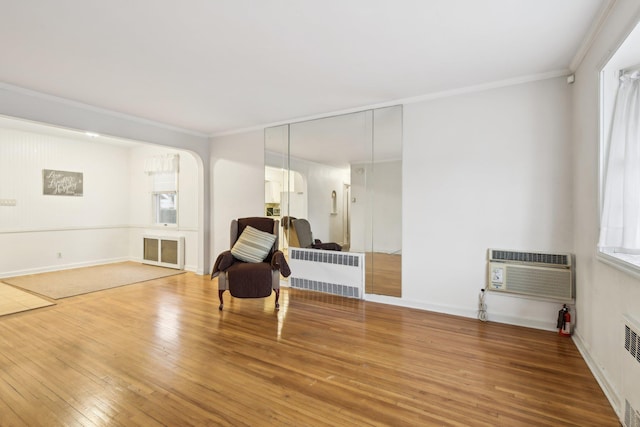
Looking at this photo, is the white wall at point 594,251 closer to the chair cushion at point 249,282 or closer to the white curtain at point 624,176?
the white curtain at point 624,176

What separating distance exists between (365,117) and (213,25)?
221cm

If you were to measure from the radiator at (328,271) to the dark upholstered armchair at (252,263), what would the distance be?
0.52 m

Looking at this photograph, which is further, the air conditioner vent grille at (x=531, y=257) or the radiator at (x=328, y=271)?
the radiator at (x=328, y=271)

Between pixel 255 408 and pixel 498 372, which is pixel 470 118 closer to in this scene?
pixel 498 372

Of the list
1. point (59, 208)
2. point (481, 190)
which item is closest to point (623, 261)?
point (481, 190)

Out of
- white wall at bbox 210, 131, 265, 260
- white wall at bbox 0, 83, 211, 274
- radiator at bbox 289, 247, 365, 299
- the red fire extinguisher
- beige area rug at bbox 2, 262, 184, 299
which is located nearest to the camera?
the red fire extinguisher

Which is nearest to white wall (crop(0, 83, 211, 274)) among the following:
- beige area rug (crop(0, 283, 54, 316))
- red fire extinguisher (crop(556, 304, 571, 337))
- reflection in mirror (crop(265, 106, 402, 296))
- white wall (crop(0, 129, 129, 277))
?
reflection in mirror (crop(265, 106, 402, 296))

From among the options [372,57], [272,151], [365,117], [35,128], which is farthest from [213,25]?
[35,128]

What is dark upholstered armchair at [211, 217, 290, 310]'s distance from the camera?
3.48 metres

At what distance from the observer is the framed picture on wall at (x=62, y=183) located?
18.4ft

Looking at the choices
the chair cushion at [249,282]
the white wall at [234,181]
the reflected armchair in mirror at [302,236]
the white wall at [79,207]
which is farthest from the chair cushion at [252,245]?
the white wall at [79,207]

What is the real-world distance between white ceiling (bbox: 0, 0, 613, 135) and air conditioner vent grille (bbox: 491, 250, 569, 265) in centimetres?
175

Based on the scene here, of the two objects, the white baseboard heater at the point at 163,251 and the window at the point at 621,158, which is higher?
the window at the point at 621,158

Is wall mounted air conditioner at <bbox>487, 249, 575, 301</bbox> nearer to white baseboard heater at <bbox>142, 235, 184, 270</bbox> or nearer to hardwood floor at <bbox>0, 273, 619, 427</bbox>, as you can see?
hardwood floor at <bbox>0, 273, 619, 427</bbox>
